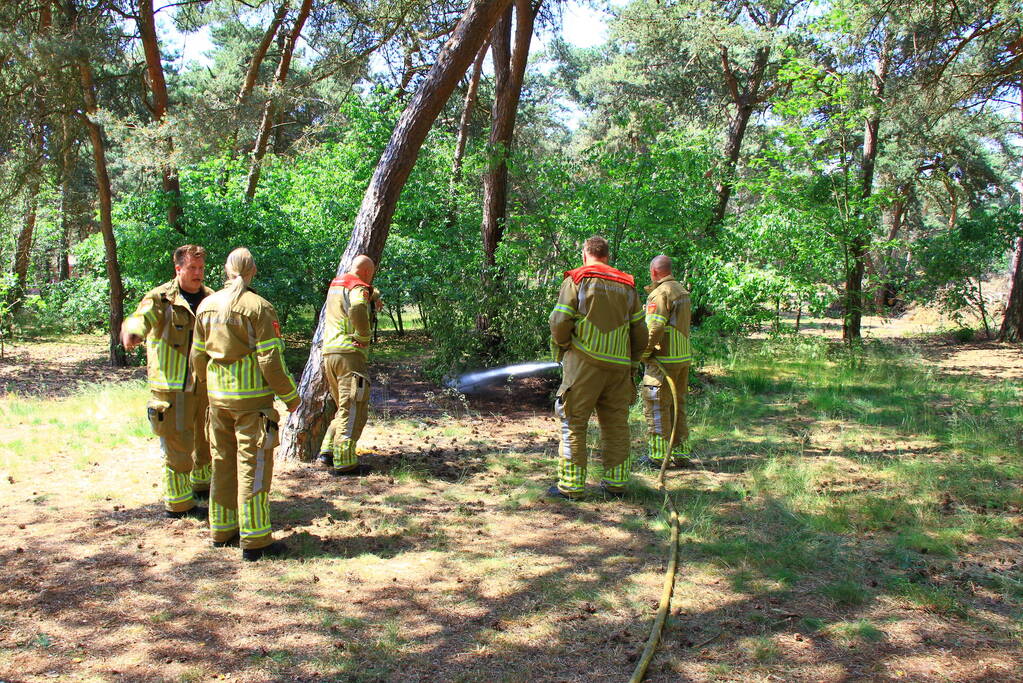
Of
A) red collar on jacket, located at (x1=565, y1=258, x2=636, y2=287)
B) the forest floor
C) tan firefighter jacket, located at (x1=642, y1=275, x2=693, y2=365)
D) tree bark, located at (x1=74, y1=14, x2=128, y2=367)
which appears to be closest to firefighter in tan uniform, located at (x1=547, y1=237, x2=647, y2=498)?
red collar on jacket, located at (x1=565, y1=258, x2=636, y2=287)

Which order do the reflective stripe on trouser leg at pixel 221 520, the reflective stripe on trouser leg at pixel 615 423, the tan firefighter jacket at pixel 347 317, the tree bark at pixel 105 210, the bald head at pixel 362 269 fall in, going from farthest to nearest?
the tree bark at pixel 105 210
the bald head at pixel 362 269
the tan firefighter jacket at pixel 347 317
the reflective stripe on trouser leg at pixel 615 423
the reflective stripe on trouser leg at pixel 221 520

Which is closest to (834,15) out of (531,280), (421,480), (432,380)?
(531,280)

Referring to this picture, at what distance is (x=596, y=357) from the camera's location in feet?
19.1

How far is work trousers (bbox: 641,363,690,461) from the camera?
710 centimetres

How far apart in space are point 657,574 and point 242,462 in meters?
2.67

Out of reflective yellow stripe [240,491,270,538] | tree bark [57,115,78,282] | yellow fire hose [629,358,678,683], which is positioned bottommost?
yellow fire hose [629,358,678,683]

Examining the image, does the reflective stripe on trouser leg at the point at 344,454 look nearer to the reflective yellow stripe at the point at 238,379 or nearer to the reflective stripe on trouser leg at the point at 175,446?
the reflective stripe on trouser leg at the point at 175,446

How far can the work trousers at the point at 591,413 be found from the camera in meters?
5.89

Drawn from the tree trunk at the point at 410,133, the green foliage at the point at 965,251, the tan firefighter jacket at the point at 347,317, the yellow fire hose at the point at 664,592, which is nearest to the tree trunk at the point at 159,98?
the tree trunk at the point at 410,133

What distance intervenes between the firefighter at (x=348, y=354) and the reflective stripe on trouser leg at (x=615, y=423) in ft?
6.81

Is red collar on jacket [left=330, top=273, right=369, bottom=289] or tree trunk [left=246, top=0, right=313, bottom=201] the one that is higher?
tree trunk [left=246, top=0, right=313, bottom=201]

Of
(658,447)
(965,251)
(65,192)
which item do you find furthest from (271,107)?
(965,251)

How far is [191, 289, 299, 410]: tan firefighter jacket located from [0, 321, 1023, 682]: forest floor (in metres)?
1.06

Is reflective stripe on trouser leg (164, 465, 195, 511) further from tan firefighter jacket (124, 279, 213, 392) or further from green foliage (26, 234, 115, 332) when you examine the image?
green foliage (26, 234, 115, 332)
